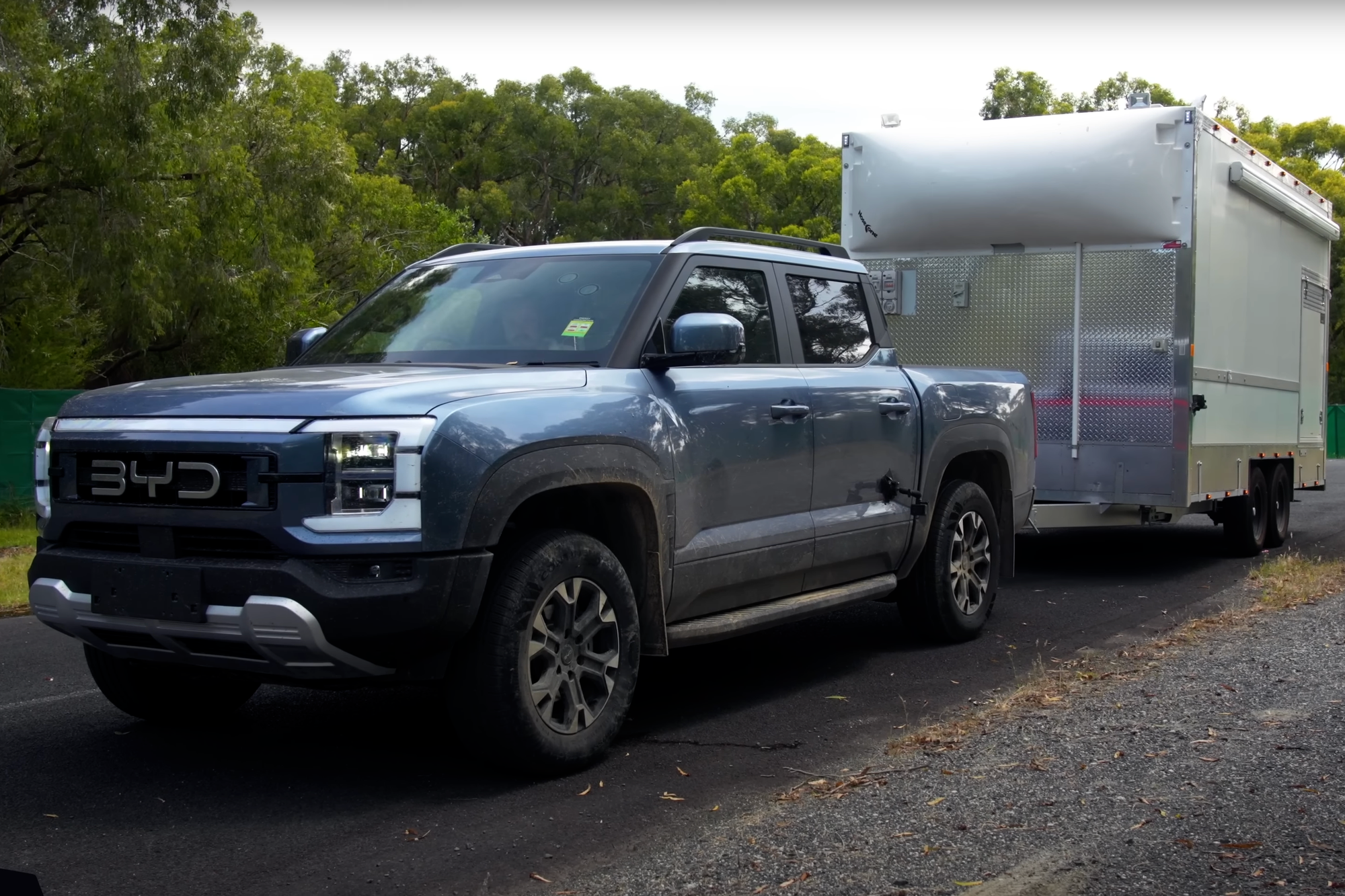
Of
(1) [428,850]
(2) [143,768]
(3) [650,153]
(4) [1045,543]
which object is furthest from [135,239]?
(3) [650,153]

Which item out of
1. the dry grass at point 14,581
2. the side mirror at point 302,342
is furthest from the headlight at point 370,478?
the dry grass at point 14,581

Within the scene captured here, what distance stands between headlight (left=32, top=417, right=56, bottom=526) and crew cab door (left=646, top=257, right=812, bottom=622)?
90.9 inches

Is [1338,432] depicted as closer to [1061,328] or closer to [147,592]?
[1061,328]

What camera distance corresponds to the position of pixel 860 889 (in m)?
3.99

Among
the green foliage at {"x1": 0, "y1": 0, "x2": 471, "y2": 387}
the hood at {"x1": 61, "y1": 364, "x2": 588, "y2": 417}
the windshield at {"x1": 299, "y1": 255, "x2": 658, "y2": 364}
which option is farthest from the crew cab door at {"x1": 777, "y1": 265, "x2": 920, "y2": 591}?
the green foliage at {"x1": 0, "y1": 0, "x2": 471, "y2": 387}

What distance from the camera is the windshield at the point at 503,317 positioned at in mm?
6055

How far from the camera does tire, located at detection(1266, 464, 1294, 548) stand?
1339cm

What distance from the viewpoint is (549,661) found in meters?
5.27

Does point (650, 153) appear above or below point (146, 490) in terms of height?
above

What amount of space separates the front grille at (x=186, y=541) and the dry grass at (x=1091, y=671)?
8.10 ft

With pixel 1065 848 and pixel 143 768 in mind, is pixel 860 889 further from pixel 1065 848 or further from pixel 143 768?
pixel 143 768

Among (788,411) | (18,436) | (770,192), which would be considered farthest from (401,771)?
(770,192)

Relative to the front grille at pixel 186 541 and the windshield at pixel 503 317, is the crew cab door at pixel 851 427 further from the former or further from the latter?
the front grille at pixel 186 541

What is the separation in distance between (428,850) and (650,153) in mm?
61198
